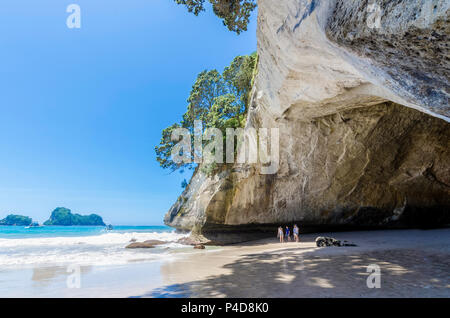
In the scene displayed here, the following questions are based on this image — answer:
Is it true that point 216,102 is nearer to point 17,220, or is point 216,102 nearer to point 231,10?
point 231,10

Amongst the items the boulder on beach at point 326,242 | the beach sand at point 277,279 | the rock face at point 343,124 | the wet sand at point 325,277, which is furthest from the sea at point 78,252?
the boulder on beach at point 326,242

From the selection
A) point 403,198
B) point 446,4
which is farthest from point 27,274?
point 403,198

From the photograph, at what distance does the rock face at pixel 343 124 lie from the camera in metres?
3.20

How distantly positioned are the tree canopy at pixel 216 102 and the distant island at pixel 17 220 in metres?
116

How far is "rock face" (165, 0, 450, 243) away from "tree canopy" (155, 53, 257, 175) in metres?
3.53

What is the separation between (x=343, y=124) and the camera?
1066 cm

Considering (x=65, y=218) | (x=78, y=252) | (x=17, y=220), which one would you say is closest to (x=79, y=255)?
(x=78, y=252)

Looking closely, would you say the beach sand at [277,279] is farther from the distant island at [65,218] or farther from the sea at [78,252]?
the distant island at [65,218]

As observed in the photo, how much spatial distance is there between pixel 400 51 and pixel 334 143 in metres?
8.99

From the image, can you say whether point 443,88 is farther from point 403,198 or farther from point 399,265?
point 403,198

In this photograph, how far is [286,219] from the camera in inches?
579

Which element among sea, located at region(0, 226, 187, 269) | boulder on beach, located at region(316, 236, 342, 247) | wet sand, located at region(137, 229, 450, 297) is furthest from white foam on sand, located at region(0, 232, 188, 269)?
boulder on beach, located at region(316, 236, 342, 247)

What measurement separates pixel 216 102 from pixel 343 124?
9.76 m

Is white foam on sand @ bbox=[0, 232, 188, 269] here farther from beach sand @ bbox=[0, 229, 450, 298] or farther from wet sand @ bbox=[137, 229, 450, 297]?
wet sand @ bbox=[137, 229, 450, 297]
